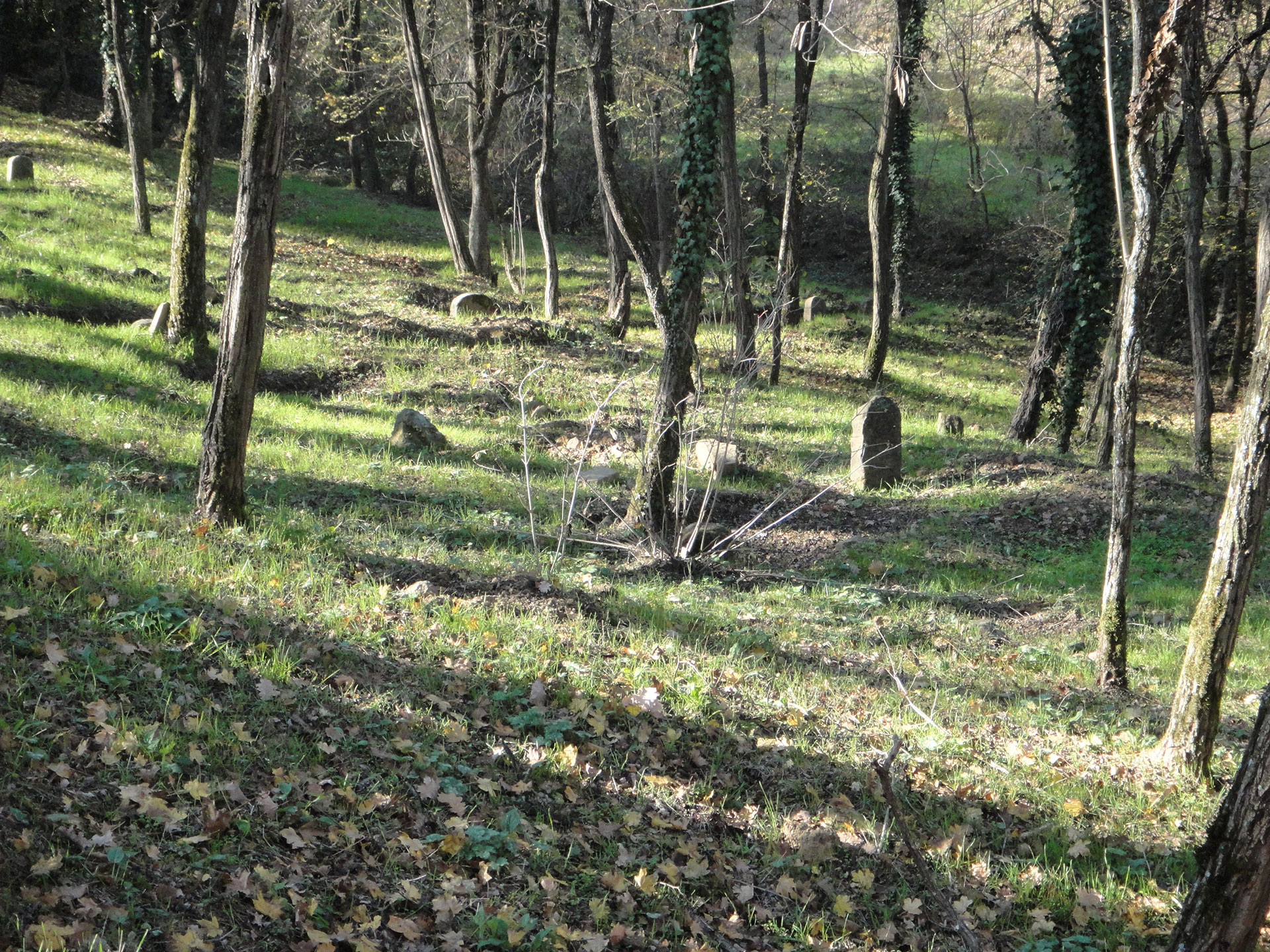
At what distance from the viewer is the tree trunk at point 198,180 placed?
41.4 feet

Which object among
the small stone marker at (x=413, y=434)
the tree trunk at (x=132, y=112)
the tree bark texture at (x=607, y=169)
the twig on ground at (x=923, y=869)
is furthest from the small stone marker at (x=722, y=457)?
the tree trunk at (x=132, y=112)

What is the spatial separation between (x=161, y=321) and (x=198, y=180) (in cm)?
212

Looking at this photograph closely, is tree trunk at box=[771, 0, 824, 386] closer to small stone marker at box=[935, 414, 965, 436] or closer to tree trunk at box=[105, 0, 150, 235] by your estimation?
small stone marker at box=[935, 414, 965, 436]

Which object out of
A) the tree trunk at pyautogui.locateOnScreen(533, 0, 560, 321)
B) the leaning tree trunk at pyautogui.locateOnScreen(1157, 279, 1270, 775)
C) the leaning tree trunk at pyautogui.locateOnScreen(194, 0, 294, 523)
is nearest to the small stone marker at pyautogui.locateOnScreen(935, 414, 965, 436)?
the tree trunk at pyautogui.locateOnScreen(533, 0, 560, 321)

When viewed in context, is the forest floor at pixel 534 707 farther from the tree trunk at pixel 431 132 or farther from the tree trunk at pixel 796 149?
the tree trunk at pixel 431 132

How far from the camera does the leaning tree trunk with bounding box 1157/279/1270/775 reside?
4.71 meters

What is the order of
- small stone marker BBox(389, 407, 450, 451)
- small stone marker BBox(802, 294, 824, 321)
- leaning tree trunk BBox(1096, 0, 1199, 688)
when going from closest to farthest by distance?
leaning tree trunk BBox(1096, 0, 1199, 688) → small stone marker BBox(389, 407, 450, 451) → small stone marker BBox(802, 294, 824, 321)

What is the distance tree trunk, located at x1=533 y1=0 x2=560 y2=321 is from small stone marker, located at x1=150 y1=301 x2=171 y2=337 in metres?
8.65

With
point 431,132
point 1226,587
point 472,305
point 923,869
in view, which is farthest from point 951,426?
point 923,869

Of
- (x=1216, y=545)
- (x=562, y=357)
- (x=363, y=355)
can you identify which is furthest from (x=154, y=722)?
(x=562, y=357)

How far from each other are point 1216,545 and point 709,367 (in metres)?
13.2

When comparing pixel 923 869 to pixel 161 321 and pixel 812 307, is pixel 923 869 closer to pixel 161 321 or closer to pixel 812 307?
pixel 161 321

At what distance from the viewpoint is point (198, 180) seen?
13.0 m

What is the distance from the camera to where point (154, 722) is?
4344 millimetres
